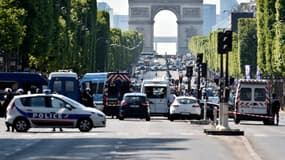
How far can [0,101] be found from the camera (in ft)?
215

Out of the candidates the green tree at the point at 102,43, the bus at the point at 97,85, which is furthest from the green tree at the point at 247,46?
the bus at the point at 97,85

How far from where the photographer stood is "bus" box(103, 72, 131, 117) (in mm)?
69625

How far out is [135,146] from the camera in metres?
33.6

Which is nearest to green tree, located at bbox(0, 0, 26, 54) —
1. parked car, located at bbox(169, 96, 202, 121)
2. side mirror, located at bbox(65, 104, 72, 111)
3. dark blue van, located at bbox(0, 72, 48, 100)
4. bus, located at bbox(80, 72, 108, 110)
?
dark blue van, located at bbox(0, 72, 48, 100)

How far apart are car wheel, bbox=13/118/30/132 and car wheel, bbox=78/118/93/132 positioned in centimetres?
209

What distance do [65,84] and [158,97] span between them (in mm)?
6665

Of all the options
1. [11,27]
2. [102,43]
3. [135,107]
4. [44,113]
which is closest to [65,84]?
[135,107]

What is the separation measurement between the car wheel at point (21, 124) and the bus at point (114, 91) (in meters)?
25.9

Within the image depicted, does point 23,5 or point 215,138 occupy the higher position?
point 23,5

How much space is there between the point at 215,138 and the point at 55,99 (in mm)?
7826

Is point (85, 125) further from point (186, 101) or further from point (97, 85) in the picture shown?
point (97, 85)

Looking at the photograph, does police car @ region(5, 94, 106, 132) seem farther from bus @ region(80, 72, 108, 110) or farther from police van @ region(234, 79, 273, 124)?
bus @ region(80, 72, 108, 110)

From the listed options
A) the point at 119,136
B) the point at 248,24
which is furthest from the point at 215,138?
the point at 248,24

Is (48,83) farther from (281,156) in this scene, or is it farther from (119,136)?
(281,156)
